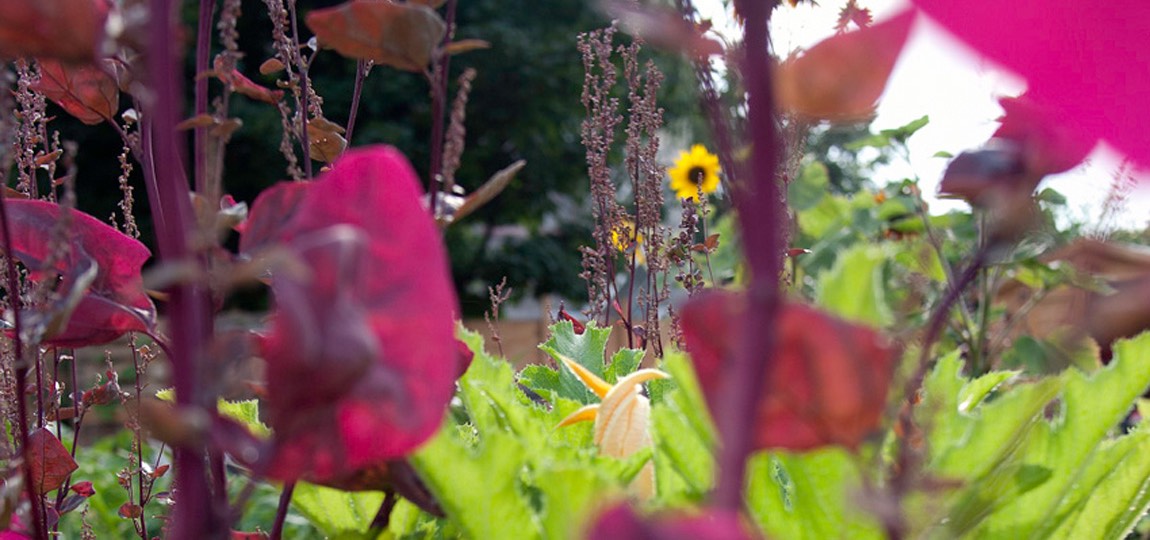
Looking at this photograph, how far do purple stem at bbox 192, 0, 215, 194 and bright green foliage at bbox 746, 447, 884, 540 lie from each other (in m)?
0.21

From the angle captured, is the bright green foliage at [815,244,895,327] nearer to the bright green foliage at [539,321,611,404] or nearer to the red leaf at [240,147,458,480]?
the red leaf at [240,147,458,480]

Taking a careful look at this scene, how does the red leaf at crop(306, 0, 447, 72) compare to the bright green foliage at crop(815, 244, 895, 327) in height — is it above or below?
above

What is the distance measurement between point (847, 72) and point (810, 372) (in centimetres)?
7

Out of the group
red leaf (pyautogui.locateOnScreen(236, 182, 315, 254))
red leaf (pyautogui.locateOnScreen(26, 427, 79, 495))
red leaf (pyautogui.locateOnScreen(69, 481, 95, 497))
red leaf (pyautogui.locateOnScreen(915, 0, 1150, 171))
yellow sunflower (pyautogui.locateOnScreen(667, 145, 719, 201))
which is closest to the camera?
red leaf (pyautogui.locateOnScreen(915, 0, 1150, 171))

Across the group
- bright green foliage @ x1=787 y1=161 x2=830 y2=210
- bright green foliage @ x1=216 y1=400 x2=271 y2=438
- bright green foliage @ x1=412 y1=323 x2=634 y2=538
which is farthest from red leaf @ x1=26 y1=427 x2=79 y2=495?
bright green foliage @ x1=787 y1=161 x2=830 y2=210

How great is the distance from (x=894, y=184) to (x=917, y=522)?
3.43 metres

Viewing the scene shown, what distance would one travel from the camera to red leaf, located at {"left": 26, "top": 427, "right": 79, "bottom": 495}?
1.85 feet

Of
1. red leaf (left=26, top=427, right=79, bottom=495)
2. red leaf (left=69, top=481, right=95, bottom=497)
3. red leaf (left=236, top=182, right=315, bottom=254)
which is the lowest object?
red leaf (left=69, top=481, right=95, bottom=497)

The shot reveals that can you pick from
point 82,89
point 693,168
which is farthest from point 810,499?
point 693,168

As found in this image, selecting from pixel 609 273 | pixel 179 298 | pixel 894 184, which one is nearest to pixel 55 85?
pixel 179 298

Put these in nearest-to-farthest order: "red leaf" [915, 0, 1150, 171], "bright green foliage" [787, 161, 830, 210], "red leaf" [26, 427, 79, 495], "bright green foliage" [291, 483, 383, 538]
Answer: "red leaf" [915, 0, 1150, 171]
"bright green foliage" [291, 483, 383, 538]
"red leaf" [26, 427, 79, 495]
"bright green foliage" [787, 161, 830, 210]

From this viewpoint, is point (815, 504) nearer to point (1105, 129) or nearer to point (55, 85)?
point (1105, 129)

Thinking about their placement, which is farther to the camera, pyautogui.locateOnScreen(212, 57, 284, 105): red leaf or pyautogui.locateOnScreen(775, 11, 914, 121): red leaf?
pyautogui.locateOnScreen(212, 57, 284, 105): red leaf

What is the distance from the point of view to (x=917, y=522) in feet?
0.86
